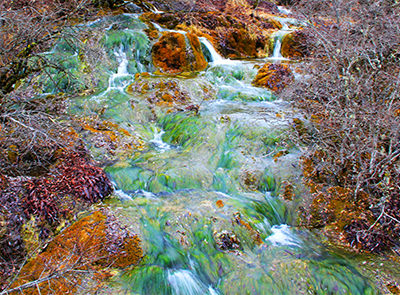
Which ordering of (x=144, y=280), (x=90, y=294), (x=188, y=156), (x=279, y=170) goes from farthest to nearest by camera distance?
(x=188, y=156), (x=279, y=170), (x=144, y=280), (x=90, y=294)

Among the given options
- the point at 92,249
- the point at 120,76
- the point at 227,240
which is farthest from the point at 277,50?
the point at 92,249

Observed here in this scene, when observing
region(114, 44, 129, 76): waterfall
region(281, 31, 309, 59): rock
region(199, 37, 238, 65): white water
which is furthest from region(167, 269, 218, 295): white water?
region(281, 31, 309, 59): rock

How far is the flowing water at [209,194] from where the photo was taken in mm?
3891

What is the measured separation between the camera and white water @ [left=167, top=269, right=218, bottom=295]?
12.3 feet

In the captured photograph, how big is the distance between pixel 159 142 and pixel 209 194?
101 inches

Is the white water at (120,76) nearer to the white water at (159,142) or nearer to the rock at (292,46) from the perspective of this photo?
the white water at (159,142)

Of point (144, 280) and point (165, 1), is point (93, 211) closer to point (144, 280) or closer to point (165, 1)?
point (144, 280)

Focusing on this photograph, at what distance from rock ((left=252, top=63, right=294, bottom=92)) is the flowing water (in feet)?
1.70

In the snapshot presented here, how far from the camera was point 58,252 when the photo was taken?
12.4 ft

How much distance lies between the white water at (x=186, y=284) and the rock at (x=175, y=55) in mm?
8194

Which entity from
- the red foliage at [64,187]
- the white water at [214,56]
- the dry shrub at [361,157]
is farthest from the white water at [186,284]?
the white water at [214,56]

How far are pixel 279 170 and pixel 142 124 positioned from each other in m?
4.24

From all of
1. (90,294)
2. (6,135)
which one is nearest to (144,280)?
(90,294)

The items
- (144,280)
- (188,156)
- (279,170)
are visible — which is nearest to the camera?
(144,280)
